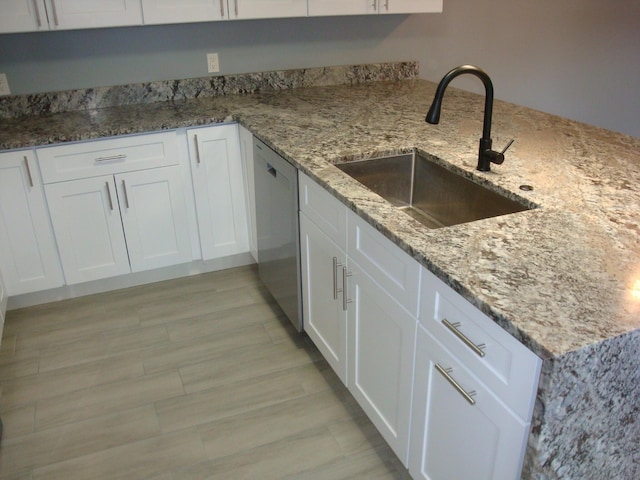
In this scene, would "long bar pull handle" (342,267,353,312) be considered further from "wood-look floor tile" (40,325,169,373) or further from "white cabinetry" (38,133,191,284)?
"white cabinetry" (38,133,191,284)

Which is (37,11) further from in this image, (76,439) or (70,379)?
(76,439)

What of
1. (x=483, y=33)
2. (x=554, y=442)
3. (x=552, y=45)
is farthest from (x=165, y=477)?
(x=552, y=45)

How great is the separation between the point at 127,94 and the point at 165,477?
6.67 feet

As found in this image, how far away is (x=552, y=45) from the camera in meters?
3.85

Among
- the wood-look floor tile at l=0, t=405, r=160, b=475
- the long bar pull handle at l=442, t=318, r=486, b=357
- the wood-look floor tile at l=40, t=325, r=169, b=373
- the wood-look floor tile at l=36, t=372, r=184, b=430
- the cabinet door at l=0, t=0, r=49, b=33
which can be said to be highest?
the cabinet door at l=0, t=0, r=49, b=33

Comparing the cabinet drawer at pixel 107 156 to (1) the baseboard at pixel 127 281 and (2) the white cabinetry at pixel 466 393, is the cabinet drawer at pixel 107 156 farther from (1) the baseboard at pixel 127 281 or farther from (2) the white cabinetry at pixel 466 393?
(2) the white cabinetry at pixel 466 393

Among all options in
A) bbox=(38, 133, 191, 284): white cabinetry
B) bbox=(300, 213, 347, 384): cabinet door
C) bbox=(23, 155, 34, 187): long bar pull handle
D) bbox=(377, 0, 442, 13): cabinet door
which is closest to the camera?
bbox=(300, 213, 347, 384): cabinet door

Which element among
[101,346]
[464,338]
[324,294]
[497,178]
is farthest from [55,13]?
[464,338]

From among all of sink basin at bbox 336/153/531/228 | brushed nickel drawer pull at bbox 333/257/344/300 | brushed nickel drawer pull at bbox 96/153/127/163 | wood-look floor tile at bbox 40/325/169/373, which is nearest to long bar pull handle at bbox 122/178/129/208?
brushed nickel drawer pull at bbox 96/153/127/163

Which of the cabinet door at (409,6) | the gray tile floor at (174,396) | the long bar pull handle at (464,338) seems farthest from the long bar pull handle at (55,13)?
the long bar pull handle at (464,338)

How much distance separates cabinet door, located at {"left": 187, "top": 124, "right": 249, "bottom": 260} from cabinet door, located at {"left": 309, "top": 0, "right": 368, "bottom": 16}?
29.6 inches

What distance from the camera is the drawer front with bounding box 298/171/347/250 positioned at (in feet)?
6.21

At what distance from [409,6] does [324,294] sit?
182cm

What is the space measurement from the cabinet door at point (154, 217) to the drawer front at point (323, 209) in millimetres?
947
